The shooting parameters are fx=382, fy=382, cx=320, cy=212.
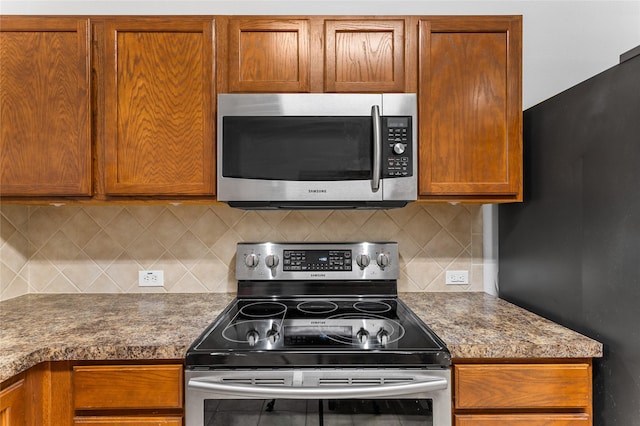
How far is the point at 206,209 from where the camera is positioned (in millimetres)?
1852

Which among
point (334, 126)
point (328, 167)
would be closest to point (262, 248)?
point (328, 167)

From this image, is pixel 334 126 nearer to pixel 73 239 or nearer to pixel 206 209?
pixel 206 209

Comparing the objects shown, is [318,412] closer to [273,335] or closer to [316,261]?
[273,335]

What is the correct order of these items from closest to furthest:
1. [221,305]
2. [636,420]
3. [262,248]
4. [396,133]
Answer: [636,420], [396,133], [221,305], [262,248]

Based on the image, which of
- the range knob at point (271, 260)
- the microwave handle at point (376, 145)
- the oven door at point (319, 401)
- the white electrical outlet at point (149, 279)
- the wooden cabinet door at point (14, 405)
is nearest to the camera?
the wooden cabinet door at point (14, 405)

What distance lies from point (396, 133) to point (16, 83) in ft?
4.85

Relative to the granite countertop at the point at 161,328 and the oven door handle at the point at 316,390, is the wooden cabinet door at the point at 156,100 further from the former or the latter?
the oven door handle at the point at 316,390

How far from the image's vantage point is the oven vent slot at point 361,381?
3.63ft

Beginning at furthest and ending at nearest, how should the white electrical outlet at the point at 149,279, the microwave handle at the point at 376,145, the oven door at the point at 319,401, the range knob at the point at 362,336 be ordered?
the white electrical outlet at the point at 149,279, the microwave handle at the point at 376,145, the range knob at the point at 362,336, the oven door at the point at 319,401

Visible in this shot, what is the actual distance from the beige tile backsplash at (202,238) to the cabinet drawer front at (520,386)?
73 cm

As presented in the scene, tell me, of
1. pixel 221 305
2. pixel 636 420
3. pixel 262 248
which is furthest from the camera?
pixel 262 248

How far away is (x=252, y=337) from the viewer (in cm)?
125

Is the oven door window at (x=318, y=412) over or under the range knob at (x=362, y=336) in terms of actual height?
under

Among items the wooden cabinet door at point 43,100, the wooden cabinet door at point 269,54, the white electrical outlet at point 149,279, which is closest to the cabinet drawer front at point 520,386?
the wooden cabinet door at point 269,54
